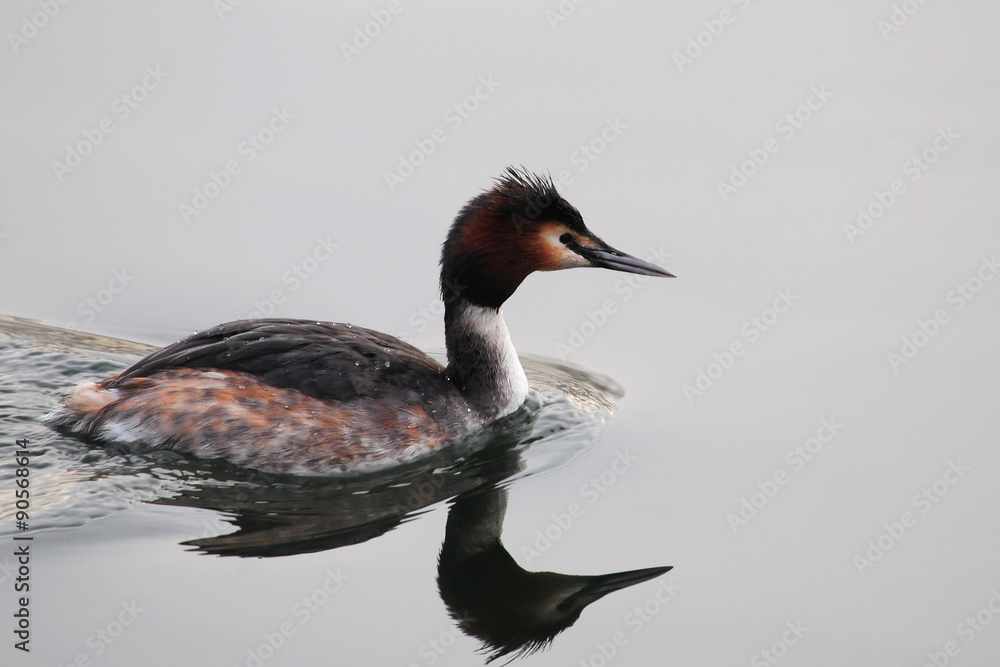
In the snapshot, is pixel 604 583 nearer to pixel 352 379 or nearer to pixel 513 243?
pixel 352 379

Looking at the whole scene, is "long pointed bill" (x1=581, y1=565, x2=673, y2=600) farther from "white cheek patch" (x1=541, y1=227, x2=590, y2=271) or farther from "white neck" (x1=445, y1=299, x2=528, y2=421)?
"white cheek patch" (x1=541, y1=227, x2=590, y2=271)

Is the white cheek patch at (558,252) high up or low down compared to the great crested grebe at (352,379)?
up

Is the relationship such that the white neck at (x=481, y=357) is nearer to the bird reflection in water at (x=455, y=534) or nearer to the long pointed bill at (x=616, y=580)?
the bird reflection in water at (x=455, y=534)

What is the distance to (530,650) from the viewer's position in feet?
21.3

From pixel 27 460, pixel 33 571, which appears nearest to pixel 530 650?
pixel 33 571

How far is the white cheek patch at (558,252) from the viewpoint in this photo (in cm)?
848

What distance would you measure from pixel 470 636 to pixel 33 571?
7.47 ft

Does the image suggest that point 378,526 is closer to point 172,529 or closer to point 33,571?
point 172,529

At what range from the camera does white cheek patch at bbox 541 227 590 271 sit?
8.48 m

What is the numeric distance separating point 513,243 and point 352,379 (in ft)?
4.55

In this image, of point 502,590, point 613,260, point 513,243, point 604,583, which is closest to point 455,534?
point 502,590

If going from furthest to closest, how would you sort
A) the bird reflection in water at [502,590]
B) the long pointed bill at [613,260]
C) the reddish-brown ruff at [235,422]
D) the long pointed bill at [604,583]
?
the long pointed bill at [613,260] → the reddish-brown ruff at [235,422] → the long pointed bill at [604,583] → the bird reflection in water at [502,590]

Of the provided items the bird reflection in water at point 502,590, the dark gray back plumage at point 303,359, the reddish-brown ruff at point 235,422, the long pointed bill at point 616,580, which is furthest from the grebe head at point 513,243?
the long pointed bill at point 616,580

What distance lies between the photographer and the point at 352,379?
8039 mm
